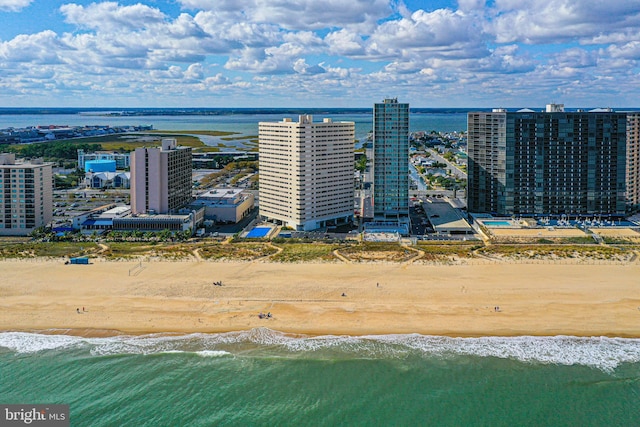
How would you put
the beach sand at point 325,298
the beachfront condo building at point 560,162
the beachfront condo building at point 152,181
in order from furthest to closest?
the beachfront condo building at point 560,162 < the beachfront condo building at point 152,181 < the beach sand at point 325,298

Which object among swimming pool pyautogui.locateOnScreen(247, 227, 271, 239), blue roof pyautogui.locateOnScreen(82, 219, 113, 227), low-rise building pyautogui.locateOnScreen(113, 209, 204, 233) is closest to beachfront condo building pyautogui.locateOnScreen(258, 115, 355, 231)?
swimming pool pyautogui.locateOnScreen(247, 227, 271, 239)

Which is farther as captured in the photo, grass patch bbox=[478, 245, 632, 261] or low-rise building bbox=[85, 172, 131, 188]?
low-rise building bbox=[85, 172, 131, 188]

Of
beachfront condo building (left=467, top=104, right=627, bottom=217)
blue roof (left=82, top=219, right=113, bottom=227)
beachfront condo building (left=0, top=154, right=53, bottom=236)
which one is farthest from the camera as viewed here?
beachfront condo building (left=467, top=104, right=627, bottom=217)

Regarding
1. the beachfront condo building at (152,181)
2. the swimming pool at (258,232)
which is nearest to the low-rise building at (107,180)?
the beachfront condo building at (152,181)

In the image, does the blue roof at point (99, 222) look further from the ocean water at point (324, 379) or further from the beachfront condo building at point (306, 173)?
the ocean water at point (324, 379)

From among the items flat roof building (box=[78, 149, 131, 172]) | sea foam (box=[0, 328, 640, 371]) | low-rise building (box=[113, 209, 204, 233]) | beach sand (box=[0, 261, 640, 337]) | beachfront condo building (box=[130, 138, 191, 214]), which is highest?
flat roof building (box=[78, 149, 131, 172])

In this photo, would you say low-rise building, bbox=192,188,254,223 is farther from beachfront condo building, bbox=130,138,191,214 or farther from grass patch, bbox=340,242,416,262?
grass patch, bbox=340,242,416,262

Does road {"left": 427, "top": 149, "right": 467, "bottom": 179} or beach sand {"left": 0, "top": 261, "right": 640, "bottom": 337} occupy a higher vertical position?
road {"left": 427, "top": 149, "right": 467, "bottom": 179}
